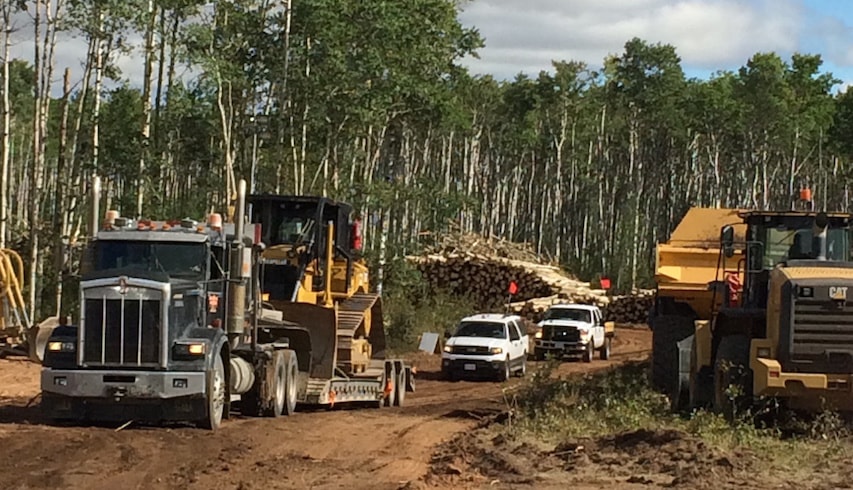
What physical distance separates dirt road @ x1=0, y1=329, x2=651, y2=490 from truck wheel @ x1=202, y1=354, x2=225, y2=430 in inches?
8.9

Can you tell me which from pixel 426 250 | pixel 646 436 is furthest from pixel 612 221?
pixel 646 436

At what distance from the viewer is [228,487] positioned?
41.8ft

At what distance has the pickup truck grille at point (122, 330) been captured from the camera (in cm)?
1730

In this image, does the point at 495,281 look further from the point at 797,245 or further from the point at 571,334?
the point at 797,245

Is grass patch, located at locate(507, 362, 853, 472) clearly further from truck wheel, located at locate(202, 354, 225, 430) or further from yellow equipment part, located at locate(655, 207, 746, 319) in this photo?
truck wheel, located at locate(202, 354, 225, 430)

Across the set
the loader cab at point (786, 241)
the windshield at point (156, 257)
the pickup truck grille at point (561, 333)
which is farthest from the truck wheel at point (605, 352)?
the windshield at point (156, 257)

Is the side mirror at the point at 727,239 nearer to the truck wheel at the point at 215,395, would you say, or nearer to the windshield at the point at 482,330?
the truck wheel at the point at 215,395

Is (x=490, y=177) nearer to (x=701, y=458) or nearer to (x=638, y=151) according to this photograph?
(x=638, y=151)

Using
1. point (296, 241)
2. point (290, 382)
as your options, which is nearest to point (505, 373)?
point (296, 241)

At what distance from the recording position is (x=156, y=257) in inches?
723

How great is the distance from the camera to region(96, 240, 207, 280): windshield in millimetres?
18297

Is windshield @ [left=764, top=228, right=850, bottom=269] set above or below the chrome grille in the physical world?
above

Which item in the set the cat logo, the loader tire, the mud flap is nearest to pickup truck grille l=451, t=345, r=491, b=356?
the loader tire

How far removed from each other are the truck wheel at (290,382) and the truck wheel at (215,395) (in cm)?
244
